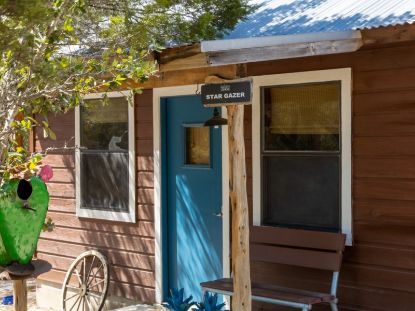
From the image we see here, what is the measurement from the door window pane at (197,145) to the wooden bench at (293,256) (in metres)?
1.09

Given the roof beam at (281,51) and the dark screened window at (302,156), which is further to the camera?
the dark screened window at (302,156)

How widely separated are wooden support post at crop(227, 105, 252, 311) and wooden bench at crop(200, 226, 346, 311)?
0.70 meters

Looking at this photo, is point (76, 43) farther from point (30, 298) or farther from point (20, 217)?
point (30, 298)

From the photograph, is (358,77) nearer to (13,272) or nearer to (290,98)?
(290,98)

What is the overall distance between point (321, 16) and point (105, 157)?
307 cm

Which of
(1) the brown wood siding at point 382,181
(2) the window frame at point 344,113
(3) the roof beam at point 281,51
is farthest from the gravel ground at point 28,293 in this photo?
(3) the roof beam at point 281,51

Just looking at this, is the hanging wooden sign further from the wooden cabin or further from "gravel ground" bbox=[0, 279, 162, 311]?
"gravel ground" bbox=[0, 279, 162, 311]

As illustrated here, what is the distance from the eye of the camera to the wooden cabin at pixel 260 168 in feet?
18.1

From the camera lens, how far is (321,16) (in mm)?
5922

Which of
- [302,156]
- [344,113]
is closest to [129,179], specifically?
[302,156]

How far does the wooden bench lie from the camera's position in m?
5.55

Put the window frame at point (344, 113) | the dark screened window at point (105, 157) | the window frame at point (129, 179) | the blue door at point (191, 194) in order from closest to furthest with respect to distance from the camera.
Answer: the window frame at point (344, 113) → the blue door at point (191, 194) → the window frame at point (129, 179) → the dark screened window at point (105, 157)

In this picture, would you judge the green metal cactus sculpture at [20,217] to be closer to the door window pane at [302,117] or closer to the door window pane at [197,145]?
the door window pane at [302,117]

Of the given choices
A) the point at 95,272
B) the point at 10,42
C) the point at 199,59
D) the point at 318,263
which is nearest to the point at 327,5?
the point at 199,59
